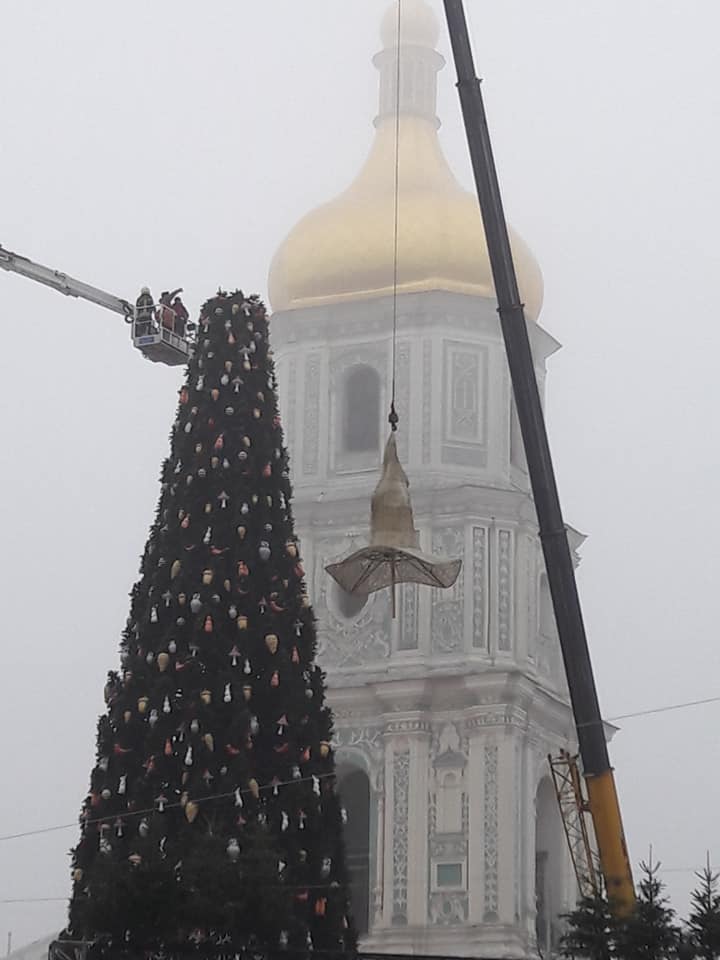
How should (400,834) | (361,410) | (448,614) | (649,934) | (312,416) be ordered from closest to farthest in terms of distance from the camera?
(649,934)
(400,834)
(448,614)
(312,416)
(361,410)

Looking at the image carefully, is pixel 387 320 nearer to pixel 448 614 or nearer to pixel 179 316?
pixel 448 614

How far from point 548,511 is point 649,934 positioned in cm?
406

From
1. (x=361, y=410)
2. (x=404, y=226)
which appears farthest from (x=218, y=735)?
(x=404, y=226)

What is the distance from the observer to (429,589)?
36781 millimetres

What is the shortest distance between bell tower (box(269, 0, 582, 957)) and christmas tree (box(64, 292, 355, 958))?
43.7 ft

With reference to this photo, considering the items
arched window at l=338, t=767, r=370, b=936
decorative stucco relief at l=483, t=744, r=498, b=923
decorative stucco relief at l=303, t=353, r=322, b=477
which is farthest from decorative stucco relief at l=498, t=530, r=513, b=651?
decorative stucco relief at l=303, t=353, r=322, b=477

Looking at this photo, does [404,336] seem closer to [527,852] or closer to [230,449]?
[527,852]

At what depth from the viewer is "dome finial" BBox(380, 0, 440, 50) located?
135 ft

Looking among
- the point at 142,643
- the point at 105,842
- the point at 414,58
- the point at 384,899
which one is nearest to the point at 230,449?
the point at 142,643

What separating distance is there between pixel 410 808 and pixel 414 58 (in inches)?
503

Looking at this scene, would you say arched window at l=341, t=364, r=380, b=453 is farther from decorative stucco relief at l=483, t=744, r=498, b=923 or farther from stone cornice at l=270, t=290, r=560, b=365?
decorative stucco relief at l=483, t=744, r=498, b=923

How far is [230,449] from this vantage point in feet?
75.5

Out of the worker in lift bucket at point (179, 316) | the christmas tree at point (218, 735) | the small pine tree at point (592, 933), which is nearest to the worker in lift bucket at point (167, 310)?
the worker in lift bucket at point (179, 316)

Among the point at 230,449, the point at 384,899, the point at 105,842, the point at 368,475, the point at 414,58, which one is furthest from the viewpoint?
the point at 414,58
